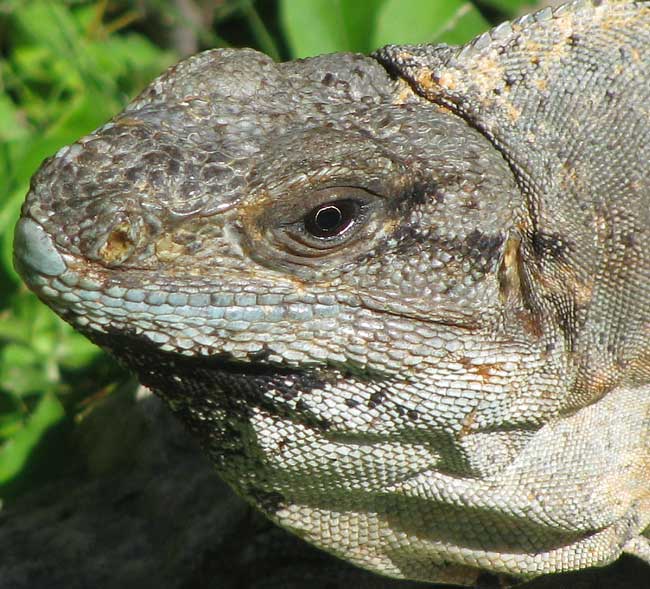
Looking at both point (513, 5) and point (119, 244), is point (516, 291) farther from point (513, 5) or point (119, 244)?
point (513, 5)

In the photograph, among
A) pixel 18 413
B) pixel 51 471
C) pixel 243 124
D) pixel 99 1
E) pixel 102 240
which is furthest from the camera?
pixel 99 1

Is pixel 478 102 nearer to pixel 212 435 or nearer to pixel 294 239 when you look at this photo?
pixel 294 239

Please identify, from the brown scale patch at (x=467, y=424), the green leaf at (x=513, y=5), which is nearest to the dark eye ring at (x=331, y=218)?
the brown scale patch at (x=467, y=424)

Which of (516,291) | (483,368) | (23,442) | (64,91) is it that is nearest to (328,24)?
(64,91)

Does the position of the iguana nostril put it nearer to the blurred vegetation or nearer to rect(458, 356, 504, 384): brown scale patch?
rect(458, 356, 504, 384): brown scale patch

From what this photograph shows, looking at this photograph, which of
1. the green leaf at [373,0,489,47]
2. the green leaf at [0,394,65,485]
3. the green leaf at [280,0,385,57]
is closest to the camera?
the green leaf at [0,394,65,485]

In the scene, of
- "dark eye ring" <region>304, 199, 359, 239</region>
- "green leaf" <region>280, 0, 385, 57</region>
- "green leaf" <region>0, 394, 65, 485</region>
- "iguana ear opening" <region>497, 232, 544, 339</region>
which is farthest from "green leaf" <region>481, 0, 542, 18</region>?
"dark eye ring" <region>304, 199, 359, 239</region>

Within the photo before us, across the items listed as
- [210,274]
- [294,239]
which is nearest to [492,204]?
[294,239]

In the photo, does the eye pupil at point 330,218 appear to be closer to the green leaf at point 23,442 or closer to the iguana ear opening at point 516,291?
the iguana ear opening at point 516,291
